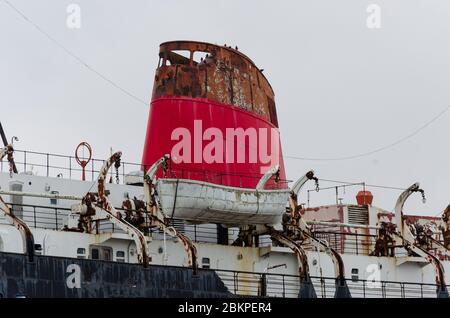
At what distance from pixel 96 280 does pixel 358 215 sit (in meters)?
12.0

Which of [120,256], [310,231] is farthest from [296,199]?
[120,256]

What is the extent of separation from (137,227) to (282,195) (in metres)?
4.08

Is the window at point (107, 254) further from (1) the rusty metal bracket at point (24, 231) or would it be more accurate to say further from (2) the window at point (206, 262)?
(1) the rusty metal bracket at point (24, 231)

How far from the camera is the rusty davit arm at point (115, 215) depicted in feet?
97.5

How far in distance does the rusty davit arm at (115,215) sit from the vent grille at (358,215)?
30.8ft

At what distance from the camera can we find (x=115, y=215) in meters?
30.8

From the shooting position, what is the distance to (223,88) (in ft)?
114

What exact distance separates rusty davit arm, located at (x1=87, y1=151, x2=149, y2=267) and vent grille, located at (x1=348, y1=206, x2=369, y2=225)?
9.38 m

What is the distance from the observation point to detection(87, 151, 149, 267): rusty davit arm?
29723 mm

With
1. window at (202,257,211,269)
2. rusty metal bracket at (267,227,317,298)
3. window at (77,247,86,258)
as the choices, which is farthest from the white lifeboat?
window at (77,247,86,258)

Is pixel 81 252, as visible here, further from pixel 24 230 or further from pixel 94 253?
pixel 24 230
